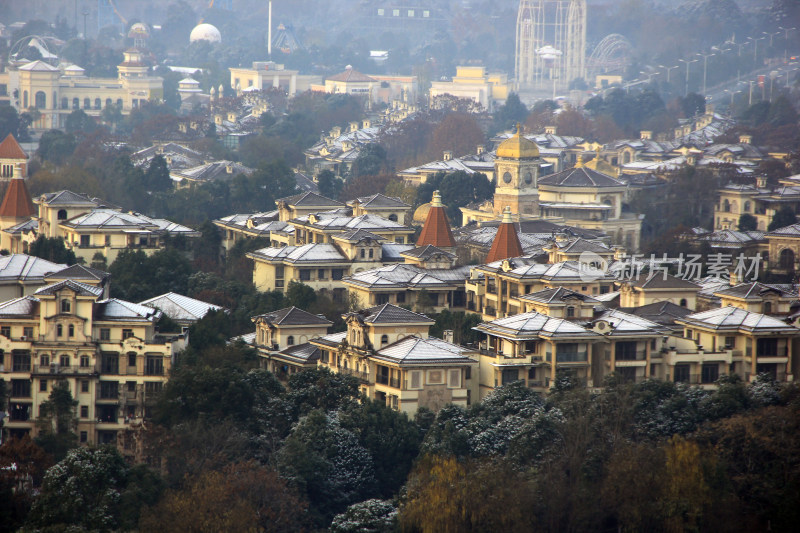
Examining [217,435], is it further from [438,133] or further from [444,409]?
[438,133]

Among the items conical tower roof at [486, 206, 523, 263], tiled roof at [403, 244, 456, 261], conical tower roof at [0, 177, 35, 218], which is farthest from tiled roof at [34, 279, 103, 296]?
conical tower roof at [0, 177, 35, 218]

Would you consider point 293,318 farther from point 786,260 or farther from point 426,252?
point 786,260

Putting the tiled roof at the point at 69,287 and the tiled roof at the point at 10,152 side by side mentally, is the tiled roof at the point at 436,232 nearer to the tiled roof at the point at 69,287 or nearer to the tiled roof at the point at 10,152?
the tiled roof at the point at 69,287

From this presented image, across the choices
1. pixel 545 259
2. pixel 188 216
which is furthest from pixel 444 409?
pixel 188 216

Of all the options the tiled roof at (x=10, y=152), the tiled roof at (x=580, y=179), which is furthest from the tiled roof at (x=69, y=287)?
the tiled roof at (x=580, y=179)

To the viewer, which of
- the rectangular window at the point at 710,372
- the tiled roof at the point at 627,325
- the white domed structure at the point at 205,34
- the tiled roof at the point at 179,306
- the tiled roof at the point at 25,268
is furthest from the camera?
the white domed structure at the point at 205,34

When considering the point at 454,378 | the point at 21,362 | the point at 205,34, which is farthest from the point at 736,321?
the point at 205,34
